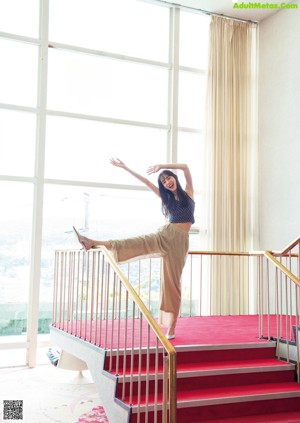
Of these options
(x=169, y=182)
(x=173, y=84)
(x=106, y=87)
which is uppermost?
(x=173, y=84)

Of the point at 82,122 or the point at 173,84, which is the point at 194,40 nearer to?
the point at 173,84

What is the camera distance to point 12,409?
4.86m

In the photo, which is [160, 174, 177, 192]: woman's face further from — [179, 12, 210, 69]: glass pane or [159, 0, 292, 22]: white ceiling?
[159, 0, 292, 22]: white ceiling

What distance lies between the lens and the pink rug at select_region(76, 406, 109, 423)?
4621 millimetres

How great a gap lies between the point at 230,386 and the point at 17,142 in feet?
13.8

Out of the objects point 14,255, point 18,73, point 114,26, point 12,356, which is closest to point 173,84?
point 114,26

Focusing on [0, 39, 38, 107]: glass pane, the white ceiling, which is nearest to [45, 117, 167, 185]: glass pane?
[0, 39, 38, 107]: glass pane

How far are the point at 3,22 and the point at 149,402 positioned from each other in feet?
17.4

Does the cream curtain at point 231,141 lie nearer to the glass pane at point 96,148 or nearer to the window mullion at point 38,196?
the glass pane at point 96,148

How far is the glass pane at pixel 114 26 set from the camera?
7242 millimetres

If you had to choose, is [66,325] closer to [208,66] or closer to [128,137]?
[128,137]

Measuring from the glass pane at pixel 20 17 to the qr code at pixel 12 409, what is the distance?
459cm

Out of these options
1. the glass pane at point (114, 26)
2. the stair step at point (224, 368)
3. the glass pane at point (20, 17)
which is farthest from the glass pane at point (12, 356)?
the glass pane at point (114, 26)

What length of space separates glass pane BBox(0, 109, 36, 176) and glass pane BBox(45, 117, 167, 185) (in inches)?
9.0
